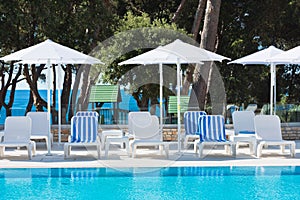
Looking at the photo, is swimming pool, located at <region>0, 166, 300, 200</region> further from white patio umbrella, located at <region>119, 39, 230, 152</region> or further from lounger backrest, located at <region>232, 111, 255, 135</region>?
lounger backrest, located at <region>232, 111, 255, 135</region>

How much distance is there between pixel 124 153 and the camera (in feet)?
41.7

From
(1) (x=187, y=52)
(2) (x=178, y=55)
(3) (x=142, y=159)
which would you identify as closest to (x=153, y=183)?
(3) (x=142, y=159)

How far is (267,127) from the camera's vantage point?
1223 centimetres

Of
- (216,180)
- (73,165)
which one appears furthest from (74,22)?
(216,180)

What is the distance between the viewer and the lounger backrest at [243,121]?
13.5 metres

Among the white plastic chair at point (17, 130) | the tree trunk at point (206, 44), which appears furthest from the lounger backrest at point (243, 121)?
the white plastic chair at point (17, 130)

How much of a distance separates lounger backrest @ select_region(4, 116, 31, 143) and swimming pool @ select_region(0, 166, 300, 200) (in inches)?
66.6

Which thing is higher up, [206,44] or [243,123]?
[206,44]

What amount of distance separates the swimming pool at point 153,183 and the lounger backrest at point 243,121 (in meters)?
3.08

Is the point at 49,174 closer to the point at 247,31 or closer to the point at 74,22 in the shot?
the point at 74,22

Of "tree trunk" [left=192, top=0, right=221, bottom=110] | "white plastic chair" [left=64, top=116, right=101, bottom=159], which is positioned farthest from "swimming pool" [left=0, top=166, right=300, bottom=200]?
"tree trunk" [left=192, top=0, right=221, bottom=110]

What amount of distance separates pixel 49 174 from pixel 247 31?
1575 centimetres

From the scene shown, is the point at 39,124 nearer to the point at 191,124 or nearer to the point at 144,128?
the point at 144,128

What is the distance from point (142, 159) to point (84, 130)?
60.8 inches
